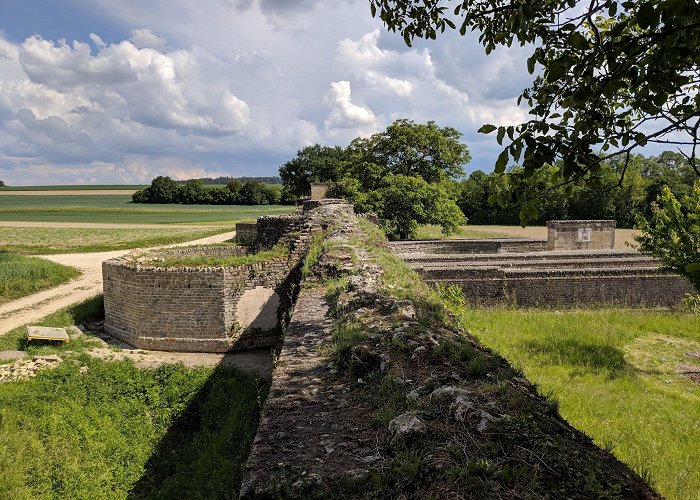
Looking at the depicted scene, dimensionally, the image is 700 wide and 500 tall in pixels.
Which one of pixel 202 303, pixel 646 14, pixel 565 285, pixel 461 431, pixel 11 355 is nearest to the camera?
pixel 646 14

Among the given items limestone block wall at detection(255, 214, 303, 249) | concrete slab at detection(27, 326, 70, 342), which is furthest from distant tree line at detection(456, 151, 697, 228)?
concrete slab at detection(27, 326, 70, 342)

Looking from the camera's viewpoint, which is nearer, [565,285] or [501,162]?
[501,162]

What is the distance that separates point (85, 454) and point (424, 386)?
721 centimetres

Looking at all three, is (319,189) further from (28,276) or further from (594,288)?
(594,288)

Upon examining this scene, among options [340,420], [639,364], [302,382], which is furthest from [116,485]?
[639,364]

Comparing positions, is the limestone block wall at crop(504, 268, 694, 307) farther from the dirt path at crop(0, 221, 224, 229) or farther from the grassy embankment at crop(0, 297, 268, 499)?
the dirt path at crop(0, 221, 224, 229)

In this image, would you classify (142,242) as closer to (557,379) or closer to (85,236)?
(85,236)

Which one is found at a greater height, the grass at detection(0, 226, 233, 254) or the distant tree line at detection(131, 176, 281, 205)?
the distant tree line at detection(131, 176, 281, 205)

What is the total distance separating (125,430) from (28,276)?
14.6 m

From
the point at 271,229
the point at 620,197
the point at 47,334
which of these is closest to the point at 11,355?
the point at 47,334

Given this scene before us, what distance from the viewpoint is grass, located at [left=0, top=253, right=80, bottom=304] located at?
1856 cm

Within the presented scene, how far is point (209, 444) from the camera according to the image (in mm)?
8594

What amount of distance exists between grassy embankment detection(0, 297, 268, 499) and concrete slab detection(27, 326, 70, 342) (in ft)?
2.36

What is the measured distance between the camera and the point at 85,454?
25.9ft
